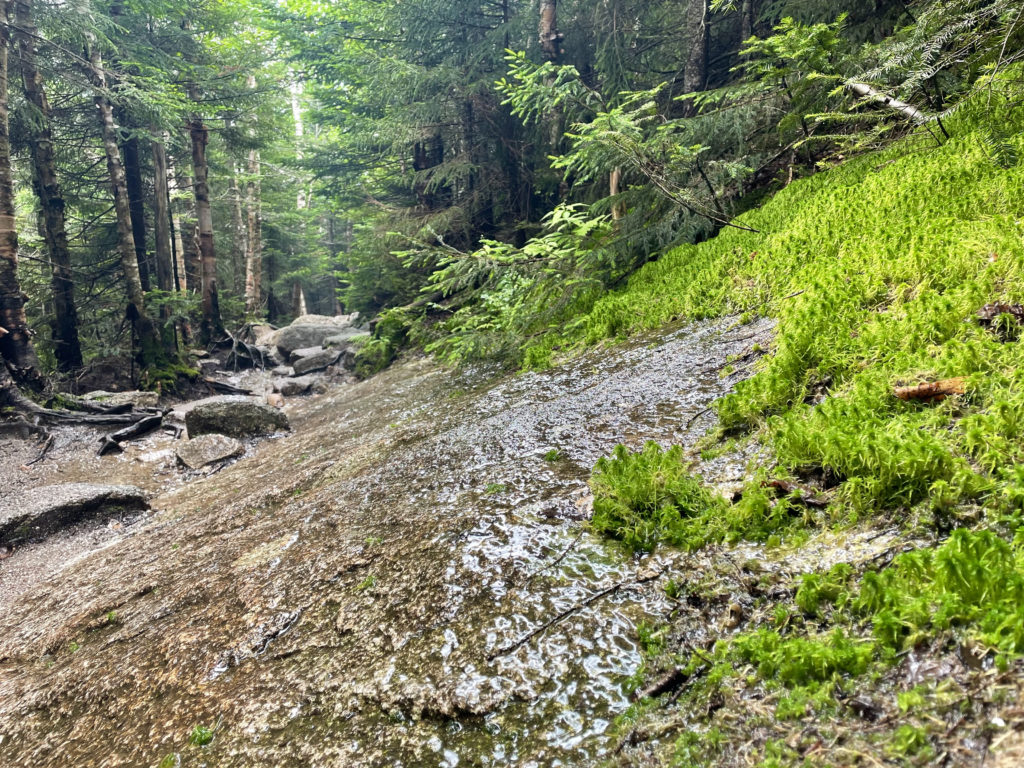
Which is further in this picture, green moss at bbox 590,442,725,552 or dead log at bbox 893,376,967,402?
green moss at bbox 590,442,725,552

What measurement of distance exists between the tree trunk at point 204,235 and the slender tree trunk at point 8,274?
25.4 feet

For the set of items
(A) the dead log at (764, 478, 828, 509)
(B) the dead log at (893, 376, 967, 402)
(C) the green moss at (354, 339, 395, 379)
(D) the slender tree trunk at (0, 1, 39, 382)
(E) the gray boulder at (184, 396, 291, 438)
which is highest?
(D) the slender tree trunk at (0, 1, 39, 382)

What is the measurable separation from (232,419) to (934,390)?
1074 centimetres

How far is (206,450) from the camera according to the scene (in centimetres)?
914

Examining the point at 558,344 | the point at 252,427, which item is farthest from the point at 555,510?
the point at 252,427

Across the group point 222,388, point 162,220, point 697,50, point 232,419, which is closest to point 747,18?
point 697,50

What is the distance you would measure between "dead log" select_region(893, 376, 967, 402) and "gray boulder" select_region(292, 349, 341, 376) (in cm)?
1751

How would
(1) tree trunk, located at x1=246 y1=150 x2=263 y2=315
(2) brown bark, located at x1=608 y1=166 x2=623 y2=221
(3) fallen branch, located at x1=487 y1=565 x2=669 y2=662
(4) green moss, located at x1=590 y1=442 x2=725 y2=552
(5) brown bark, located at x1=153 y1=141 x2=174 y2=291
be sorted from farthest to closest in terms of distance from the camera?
(1) tree trunk, located at x1=246 y1=150 x2=263 y2=315
(5) brown bark, located at x1=153 y1=141 x2=174 y2=291
(2) brown bark, located at x1=608 y1=166 x2=623 y2=221
(4) green moss, located at x1=590 y1=442 x2=725 y2=552
(3) fallen branch, located at x1=487 y1=565 x2=669 y2=662

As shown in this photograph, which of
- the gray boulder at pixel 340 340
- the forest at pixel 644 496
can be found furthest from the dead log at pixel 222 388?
the gray boulder at pixel 340 340

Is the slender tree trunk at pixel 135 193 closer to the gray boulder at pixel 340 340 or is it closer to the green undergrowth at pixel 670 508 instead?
the gray boulder at pixel 340 340

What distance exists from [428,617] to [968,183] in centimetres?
532

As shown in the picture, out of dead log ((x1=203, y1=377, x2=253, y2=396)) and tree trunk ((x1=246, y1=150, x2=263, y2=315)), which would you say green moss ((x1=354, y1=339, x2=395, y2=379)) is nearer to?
dead log ((x1=203, y1=377, x2=253, y2=396))

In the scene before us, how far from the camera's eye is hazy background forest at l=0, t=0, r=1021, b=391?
627 cm

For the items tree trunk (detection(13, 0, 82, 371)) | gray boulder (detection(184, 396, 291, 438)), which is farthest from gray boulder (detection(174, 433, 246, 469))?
tree trunk (detection(13, 0, 82, 371))
